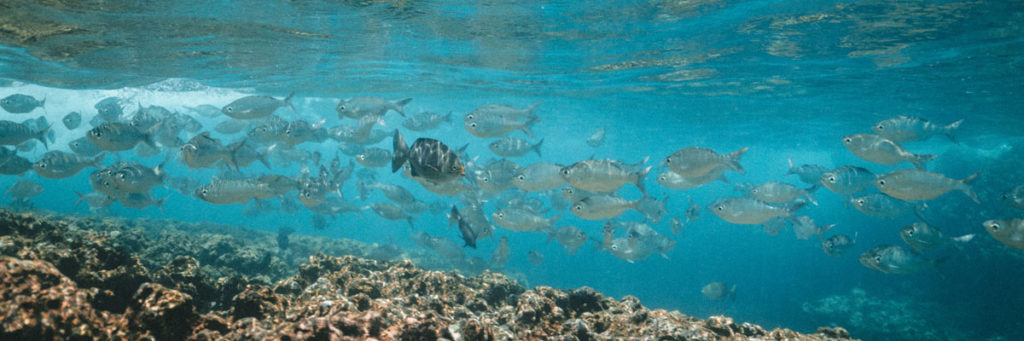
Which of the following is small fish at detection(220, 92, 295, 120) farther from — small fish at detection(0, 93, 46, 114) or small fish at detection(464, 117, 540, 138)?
small fish at detection(0, 93, 46, 114)

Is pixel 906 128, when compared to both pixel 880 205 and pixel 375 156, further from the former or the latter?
pixel 375 156

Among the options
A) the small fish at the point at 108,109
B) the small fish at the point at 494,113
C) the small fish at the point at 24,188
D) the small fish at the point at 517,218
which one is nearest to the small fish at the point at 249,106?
the small fish at the point at 108,109

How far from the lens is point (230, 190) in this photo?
6.42 m

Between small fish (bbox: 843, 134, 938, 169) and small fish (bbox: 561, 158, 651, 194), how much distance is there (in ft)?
12.6

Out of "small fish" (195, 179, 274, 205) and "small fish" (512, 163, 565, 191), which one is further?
Result: "small fish" (512, 163, 565, 191)

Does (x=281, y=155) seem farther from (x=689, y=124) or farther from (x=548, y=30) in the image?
Answer: (x=689, y=124)

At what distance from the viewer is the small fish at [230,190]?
6297mm

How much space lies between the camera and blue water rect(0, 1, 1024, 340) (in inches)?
460

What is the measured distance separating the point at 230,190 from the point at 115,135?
226cm

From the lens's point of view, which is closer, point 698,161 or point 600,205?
point 698,161

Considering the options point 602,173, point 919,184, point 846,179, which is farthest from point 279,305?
point 846,179

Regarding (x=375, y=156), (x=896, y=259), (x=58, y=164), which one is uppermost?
(x=58, y=164)

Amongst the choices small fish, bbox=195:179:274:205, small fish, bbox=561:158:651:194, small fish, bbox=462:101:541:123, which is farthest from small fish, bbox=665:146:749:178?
small fish, bbox=195:179:274:205

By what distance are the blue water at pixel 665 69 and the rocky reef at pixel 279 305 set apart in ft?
26.2
